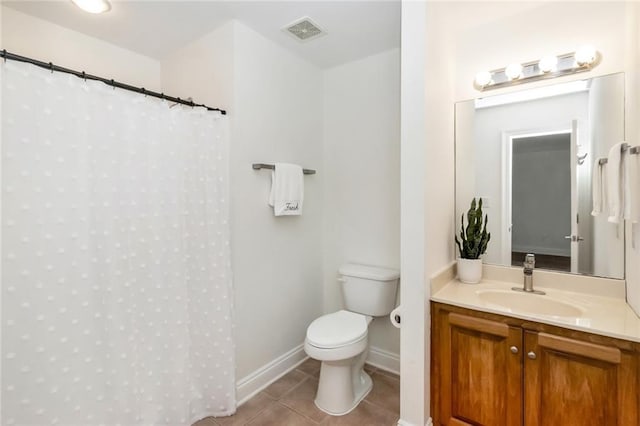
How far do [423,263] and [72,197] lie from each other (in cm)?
160

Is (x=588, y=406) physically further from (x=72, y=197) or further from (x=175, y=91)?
(x=175, y=91)

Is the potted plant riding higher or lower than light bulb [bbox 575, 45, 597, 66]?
lower

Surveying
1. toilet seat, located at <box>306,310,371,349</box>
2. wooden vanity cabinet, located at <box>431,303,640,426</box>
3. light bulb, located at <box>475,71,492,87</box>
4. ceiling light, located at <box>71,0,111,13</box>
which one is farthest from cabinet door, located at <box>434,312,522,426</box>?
ceiling light, located at <box>71,0,111,13</box>

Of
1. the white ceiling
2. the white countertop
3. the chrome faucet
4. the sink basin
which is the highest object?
the white ceiling

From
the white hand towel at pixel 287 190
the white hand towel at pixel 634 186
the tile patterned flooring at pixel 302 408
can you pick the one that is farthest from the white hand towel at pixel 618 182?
the white hand towel at pixel 287 190

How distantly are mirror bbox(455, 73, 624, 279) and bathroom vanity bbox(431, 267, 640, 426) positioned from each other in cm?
19

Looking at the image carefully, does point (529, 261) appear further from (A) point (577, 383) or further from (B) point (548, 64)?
(B) point (548, 64)

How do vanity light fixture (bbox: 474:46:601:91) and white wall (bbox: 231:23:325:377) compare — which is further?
white wall (bbox: 231:23:325:377)

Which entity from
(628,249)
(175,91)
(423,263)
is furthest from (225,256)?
(628,249)

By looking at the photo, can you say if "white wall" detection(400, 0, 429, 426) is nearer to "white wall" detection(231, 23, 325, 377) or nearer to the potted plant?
the potted plant

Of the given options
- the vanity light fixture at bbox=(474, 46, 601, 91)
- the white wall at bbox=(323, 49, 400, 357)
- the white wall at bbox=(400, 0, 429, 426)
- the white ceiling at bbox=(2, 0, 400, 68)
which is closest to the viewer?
the white wall at bbox=(400, 0, 429, 426)

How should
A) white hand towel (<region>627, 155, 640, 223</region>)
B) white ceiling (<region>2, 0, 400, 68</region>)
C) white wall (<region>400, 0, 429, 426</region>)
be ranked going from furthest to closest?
white ceiling (<region>2, 0, 400, 68</region>) → white wall (<region>400, 0, 429, 426</region>) → white hand towel (<region>627, 155, 640, 223</region>)

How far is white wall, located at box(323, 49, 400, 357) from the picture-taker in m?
2.22

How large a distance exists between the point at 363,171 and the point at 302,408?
1.68m
